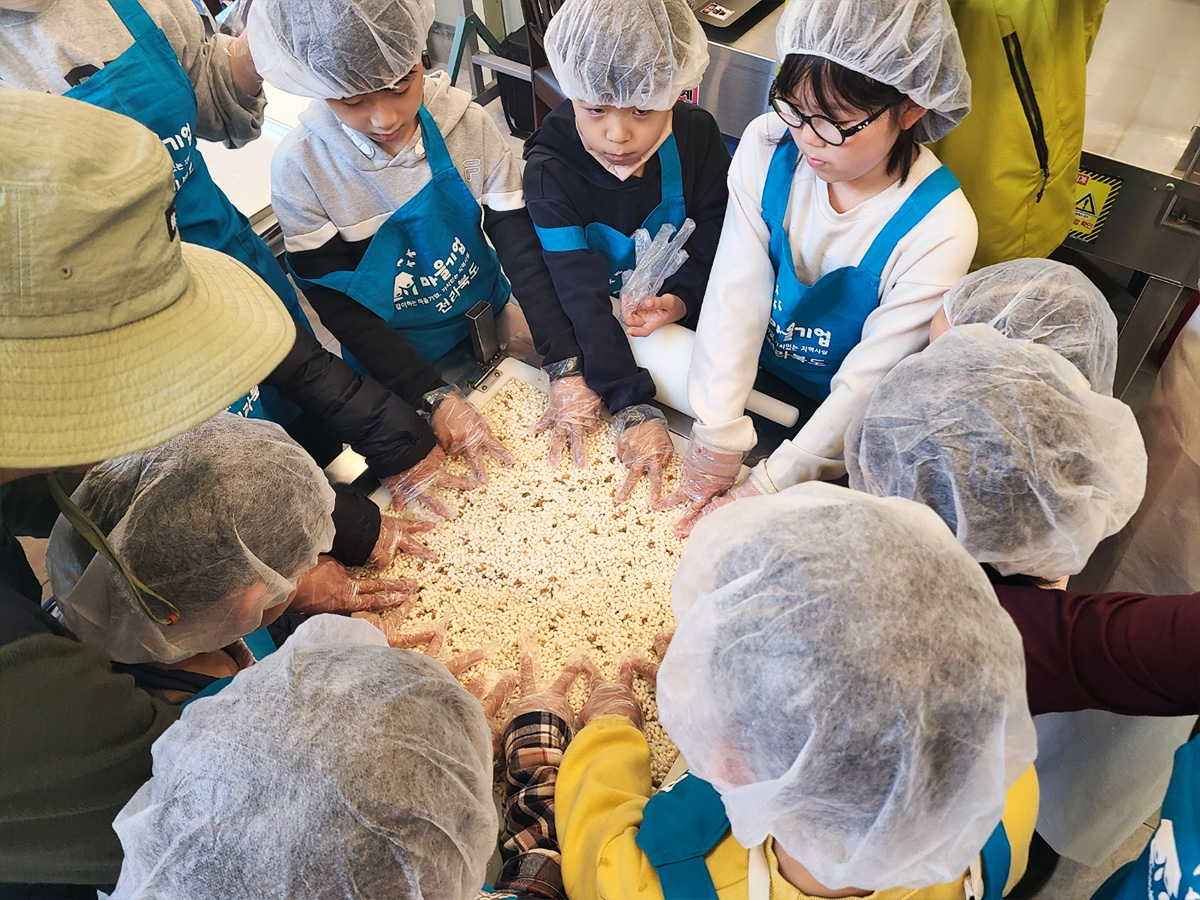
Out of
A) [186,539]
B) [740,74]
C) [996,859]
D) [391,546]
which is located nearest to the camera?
[996,859]

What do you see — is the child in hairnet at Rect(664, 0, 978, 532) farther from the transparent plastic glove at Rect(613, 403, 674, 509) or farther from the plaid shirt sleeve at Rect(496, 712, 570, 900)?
the plaid shirt sleeve at Rect(496, 712, 570, 900)

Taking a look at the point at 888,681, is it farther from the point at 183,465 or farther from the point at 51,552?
the point at 51,552

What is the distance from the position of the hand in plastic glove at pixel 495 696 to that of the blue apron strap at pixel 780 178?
83 centimetres

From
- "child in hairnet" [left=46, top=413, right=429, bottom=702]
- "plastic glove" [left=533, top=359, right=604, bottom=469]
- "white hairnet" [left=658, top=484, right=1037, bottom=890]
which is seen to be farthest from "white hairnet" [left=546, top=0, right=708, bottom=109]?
"white hairnet" [left=658, top=484, right=1037, bottom=890]

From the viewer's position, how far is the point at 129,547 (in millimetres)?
825

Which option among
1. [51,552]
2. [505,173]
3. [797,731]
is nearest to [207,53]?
[505,173]

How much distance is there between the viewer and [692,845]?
732 mm

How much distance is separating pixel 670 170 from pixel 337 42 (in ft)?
1.98

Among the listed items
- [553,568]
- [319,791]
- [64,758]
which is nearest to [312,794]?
[319,791]

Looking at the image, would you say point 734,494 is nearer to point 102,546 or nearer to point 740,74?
point 102,546

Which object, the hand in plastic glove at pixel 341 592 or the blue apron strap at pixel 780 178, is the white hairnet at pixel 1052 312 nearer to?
the blue apron strap at pixel 780 178

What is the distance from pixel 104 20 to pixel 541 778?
131 cm

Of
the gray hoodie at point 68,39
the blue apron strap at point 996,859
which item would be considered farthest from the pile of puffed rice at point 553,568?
the gray hoodie at point 68,39

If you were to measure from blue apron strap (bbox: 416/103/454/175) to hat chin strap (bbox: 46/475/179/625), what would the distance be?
0.84 meters
